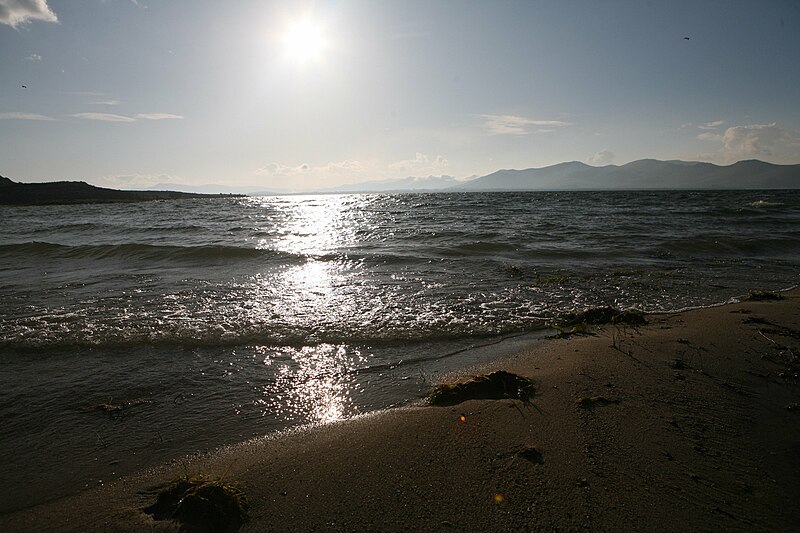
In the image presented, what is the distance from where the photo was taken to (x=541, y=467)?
265 centimetres

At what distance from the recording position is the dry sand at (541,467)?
228 centimetres

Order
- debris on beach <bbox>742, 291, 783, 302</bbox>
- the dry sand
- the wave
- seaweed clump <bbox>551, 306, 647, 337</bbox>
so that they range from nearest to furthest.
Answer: the dry sand < seaweed clump <bbox>551, 306, 647, 337</bbox> < debris on beach <bbox>742, 291, 783, 302</bbox> < the wave

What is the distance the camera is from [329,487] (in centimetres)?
258

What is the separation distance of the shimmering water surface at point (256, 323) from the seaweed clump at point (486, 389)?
0.39 m

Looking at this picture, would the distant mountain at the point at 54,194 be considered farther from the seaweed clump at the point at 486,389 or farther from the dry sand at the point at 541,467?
the seaweed clump at the point at 486,389

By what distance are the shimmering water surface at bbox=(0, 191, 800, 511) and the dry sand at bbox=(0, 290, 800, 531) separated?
0.52 m

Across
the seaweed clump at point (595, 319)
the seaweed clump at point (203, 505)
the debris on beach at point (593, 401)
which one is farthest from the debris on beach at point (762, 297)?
the seaweed clump at point (203, 505)

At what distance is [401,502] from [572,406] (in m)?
1.90

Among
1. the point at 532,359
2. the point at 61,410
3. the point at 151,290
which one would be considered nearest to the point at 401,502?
the point at 532,359

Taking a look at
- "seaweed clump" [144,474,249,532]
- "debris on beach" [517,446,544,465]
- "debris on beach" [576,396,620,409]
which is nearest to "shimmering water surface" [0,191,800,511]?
"seaweed clump" [144,474,249,532]

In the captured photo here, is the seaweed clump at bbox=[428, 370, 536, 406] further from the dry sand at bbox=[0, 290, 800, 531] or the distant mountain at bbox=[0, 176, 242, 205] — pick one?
the distant mountain at bbox=[0, 176, 242, 205]

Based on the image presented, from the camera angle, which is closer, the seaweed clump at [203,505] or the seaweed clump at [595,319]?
the seaweed clump at [203,505]

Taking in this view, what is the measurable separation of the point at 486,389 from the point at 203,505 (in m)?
2.61

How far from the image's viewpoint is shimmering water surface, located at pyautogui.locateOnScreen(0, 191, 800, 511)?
11.5ft
